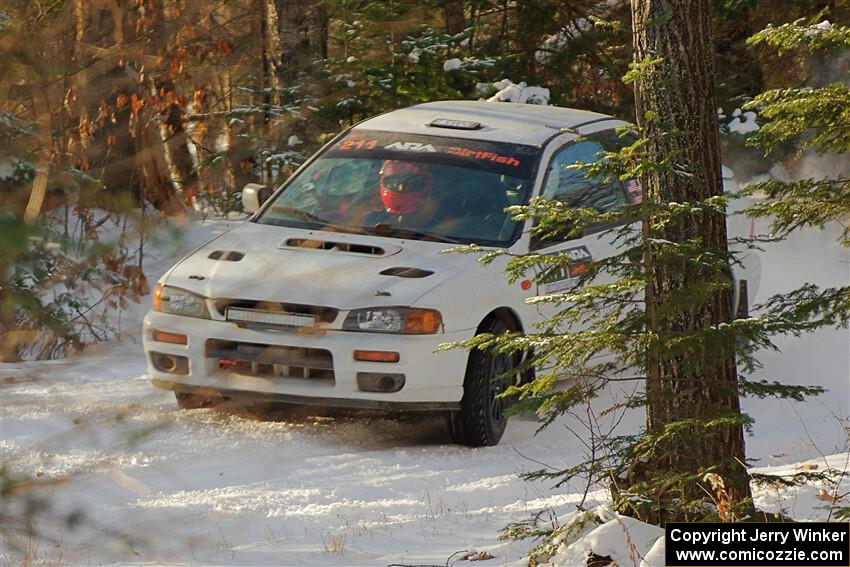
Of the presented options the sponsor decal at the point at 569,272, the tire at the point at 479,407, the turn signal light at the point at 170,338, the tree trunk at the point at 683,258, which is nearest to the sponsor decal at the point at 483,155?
the sponsor decal at the point at 569,272

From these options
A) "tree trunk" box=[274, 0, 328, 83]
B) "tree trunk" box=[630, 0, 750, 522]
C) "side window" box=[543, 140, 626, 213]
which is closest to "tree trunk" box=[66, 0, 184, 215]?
"tree trunk" box=[630, 0, 750, 522]

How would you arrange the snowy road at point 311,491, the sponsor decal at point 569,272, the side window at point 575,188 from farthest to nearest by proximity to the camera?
the side window at point 575,188 < the sponsor decal at point 569,272 < the snowy road at point 311,491

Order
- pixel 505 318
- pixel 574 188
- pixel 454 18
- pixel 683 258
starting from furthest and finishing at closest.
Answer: pixel 454 18 → pixel 574 188 → pixel 505 318 → pixel 683 258

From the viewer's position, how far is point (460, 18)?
15.7 m

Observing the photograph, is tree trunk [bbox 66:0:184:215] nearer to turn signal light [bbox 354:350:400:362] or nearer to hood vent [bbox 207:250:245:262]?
turn signal light [bbox 354:350:400:362]

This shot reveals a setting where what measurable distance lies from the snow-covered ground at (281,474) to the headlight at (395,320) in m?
0.67

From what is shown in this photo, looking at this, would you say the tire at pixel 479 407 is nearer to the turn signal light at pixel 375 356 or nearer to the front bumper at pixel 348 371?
the front bumper at pixel 348 371

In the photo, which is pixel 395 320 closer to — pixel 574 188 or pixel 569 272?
pixel 569 272

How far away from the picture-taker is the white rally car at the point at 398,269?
749 centimetres

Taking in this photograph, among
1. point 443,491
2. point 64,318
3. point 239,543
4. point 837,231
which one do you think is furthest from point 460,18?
point 64,318

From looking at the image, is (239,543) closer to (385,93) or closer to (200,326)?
(200,326)

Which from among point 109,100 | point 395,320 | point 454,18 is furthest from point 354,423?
point 454,18

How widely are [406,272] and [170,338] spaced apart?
1344 millimetres

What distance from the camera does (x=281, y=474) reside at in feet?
23.6
